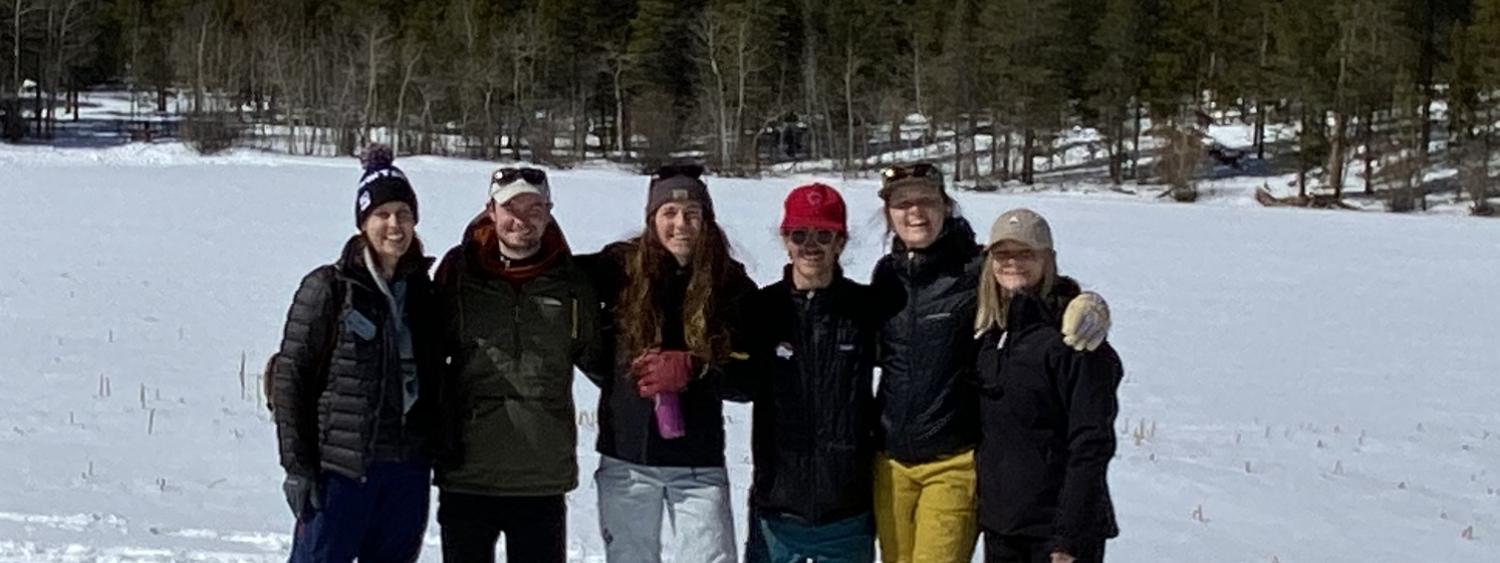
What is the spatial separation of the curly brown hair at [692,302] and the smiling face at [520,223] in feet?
0.82

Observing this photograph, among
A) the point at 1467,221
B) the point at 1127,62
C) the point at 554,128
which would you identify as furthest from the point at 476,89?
the point at 1467,221

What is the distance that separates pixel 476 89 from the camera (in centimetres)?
4975

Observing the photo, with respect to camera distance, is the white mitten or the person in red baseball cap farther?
the person in red baseball cap

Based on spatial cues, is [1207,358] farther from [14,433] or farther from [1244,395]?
[14,433]

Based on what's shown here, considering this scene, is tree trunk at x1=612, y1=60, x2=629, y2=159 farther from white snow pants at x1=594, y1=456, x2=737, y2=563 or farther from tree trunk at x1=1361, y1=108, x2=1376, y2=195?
white snow pants at x1=594, y1=456, x2=737, y2=563

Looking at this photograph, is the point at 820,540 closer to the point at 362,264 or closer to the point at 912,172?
the point at 912,172

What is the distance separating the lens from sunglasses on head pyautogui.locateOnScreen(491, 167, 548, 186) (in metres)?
4.04

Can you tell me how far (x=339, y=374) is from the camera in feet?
12.5

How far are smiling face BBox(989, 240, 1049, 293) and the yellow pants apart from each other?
46 centimetres

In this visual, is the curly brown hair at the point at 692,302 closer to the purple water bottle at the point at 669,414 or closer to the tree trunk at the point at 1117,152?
the purple water bottle at the point at 669,414

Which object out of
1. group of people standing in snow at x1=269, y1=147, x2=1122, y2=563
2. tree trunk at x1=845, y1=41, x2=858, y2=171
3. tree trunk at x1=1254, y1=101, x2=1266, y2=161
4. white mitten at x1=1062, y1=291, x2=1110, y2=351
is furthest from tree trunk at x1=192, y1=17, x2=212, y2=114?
white mitten at x1=1062, y1=291, x2=1110, y2=351

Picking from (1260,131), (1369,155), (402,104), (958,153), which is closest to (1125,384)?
(1369,155)

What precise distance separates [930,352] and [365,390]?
138 cm

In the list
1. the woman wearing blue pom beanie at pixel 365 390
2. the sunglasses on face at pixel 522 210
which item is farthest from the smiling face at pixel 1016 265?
the woman wearing blue pom beanie at pixel 365 390
